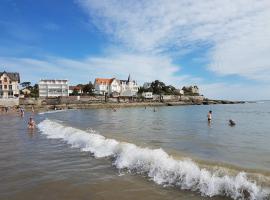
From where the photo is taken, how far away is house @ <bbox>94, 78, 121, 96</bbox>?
154125 mm

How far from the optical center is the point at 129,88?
550 feet

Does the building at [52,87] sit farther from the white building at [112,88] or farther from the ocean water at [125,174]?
the ocean water at [125,174]

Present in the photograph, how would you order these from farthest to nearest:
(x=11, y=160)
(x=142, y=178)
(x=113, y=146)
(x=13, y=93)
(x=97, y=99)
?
(x=97, y=99)
(x=13, y=93)
(x=113, y=146)
(x=11, y=160)
(x=142, y=178)

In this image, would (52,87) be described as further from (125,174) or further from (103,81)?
(125,174)

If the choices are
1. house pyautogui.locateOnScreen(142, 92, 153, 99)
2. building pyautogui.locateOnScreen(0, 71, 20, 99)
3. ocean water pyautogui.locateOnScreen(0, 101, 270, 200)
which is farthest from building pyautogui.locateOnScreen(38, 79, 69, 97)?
ocean water pyautogui.locateOnScreen(0, 101, 270, 200)

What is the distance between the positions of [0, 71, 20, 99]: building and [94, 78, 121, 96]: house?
5278cm

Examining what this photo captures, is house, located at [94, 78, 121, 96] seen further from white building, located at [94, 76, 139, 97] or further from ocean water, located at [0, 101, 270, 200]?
ocean water, located at [0, 101, 270, 200]

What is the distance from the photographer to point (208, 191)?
9227 millimetres

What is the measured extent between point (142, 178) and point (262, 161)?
6.52 meters

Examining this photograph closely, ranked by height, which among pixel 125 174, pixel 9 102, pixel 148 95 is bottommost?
pixel 125 174

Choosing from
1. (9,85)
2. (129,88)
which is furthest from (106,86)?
(9,85)

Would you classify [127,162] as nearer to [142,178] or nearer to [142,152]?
[142,152]

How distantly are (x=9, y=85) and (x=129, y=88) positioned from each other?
75243 mm

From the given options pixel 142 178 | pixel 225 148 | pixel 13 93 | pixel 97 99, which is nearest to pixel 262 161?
pixel 225 148
